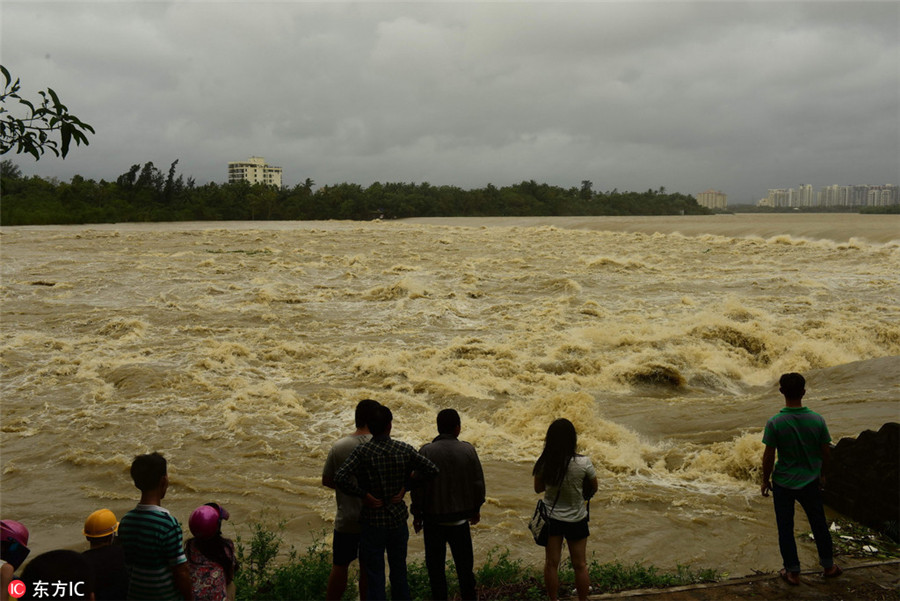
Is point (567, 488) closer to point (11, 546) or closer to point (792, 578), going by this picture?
point (792, 578)

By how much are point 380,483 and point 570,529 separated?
42.3 inches

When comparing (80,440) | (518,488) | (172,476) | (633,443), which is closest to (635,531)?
(518,488)

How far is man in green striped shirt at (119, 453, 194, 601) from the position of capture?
3.07 meters

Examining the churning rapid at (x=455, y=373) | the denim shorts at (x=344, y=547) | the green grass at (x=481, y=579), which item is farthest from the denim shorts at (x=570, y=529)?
the churning rapid at (x=455, y=373)

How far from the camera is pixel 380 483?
372 centimetres

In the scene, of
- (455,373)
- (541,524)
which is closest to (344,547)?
(541,524)

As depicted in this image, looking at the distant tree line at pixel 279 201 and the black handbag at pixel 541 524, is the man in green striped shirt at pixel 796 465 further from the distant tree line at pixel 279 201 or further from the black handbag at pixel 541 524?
the distant tree line at pixel 279 201

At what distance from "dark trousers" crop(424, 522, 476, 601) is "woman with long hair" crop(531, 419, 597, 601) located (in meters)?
0.47

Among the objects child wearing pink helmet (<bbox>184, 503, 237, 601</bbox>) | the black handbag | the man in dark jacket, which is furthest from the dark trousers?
child wearing pink helmet (<bbox>184, 503, 237, 601</bbox>)

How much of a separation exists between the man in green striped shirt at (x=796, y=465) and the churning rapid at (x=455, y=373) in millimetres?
812

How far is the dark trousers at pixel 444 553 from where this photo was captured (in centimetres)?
389

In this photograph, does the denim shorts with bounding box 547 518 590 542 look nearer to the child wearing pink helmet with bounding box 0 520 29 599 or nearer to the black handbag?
the black handbag

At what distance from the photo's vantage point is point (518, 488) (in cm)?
720

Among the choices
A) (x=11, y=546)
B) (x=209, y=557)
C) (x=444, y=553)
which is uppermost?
(x=11, y=546)
